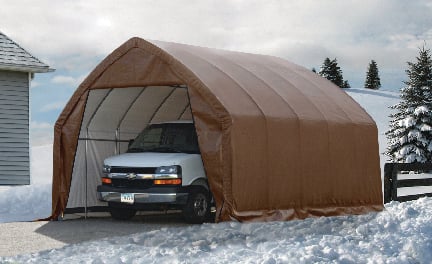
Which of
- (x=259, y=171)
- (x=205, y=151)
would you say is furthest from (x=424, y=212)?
(x=205, y=151)

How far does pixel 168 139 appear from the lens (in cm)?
1422

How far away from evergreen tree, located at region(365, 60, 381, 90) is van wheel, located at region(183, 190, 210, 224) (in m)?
83.4

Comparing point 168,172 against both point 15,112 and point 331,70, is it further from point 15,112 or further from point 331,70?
point 331,70

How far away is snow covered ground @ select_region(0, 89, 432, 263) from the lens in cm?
970

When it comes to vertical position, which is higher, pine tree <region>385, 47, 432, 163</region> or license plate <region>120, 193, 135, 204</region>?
pine tree <region>385, 47, 432, 163</region>

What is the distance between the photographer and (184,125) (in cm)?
1448

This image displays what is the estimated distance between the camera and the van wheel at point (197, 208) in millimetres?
13021

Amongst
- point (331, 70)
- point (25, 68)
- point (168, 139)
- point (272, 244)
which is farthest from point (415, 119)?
point (331, 70)

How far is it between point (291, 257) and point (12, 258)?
3.83 metres

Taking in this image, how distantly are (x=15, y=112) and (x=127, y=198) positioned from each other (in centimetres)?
1124

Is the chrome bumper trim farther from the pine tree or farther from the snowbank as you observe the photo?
the pine tree

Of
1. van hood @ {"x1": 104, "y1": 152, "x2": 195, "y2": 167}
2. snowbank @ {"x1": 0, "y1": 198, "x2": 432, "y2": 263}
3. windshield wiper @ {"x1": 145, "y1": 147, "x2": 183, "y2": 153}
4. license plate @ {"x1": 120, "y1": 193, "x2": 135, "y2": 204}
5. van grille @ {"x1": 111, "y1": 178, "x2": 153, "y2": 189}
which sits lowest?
snowbank @ {"x1": 0, "y1": 198, "x2": 432, "y2": 263}

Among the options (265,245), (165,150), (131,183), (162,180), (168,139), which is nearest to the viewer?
(265,245)

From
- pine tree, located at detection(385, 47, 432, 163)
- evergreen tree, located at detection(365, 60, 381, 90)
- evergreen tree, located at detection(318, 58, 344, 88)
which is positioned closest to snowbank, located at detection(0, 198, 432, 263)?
pine tree, located at detection(385, 47, 432, 163)
